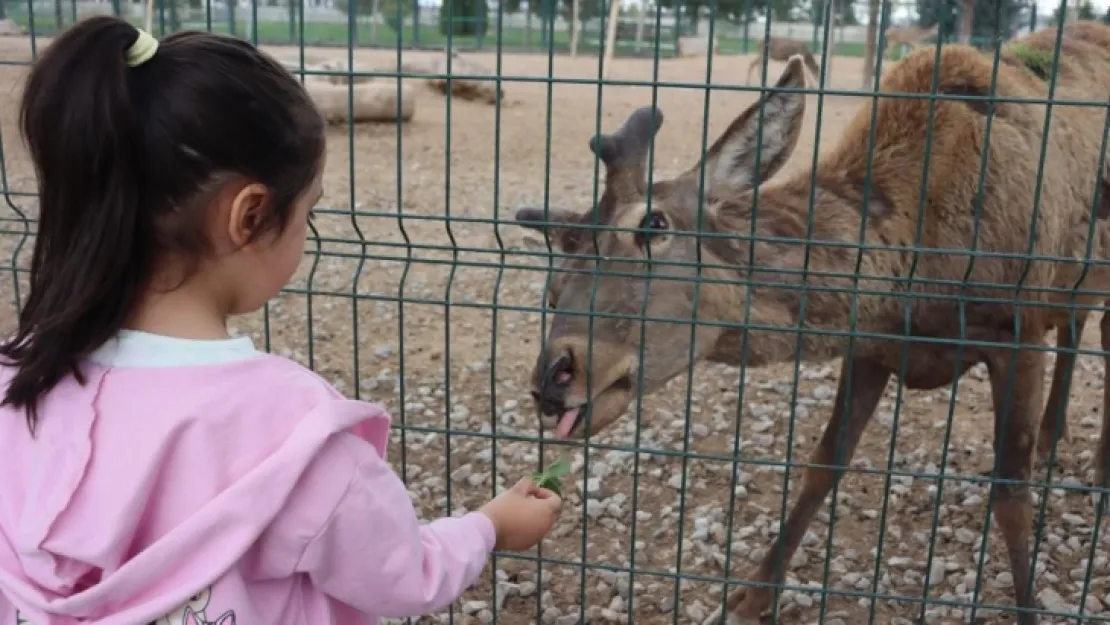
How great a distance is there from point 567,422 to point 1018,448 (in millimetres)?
1825

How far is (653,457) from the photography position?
5.53 meters

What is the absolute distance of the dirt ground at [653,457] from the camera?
3.29 metres

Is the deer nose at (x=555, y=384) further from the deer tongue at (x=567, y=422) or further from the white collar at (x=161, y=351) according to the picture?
the white collar at (x=161, y=351)

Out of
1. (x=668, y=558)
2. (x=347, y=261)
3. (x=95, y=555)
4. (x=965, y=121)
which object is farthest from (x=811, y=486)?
(x=347, y=261)

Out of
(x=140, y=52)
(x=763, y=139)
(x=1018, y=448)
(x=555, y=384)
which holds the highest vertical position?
(x=140, y=52)

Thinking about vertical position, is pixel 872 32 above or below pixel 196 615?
above

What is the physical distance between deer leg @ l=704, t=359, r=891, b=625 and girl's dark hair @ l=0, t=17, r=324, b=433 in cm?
300

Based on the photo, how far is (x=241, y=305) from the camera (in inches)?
77.8

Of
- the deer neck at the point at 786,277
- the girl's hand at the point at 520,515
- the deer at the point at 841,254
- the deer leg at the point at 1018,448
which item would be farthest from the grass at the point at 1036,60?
the girl's hand at the point at 520,515

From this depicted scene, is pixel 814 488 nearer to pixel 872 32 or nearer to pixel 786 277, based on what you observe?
pixel 786 277

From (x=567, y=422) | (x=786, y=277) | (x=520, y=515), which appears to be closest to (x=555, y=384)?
(x=567, y=422)

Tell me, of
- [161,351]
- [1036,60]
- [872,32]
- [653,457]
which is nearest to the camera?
[161,351]

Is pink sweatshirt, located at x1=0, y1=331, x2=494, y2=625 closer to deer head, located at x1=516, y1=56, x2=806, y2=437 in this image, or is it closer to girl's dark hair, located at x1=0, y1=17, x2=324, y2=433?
girl's dark hair, located at x1=0, y1=17, x2=324, y2=433

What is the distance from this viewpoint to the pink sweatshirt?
172cm
